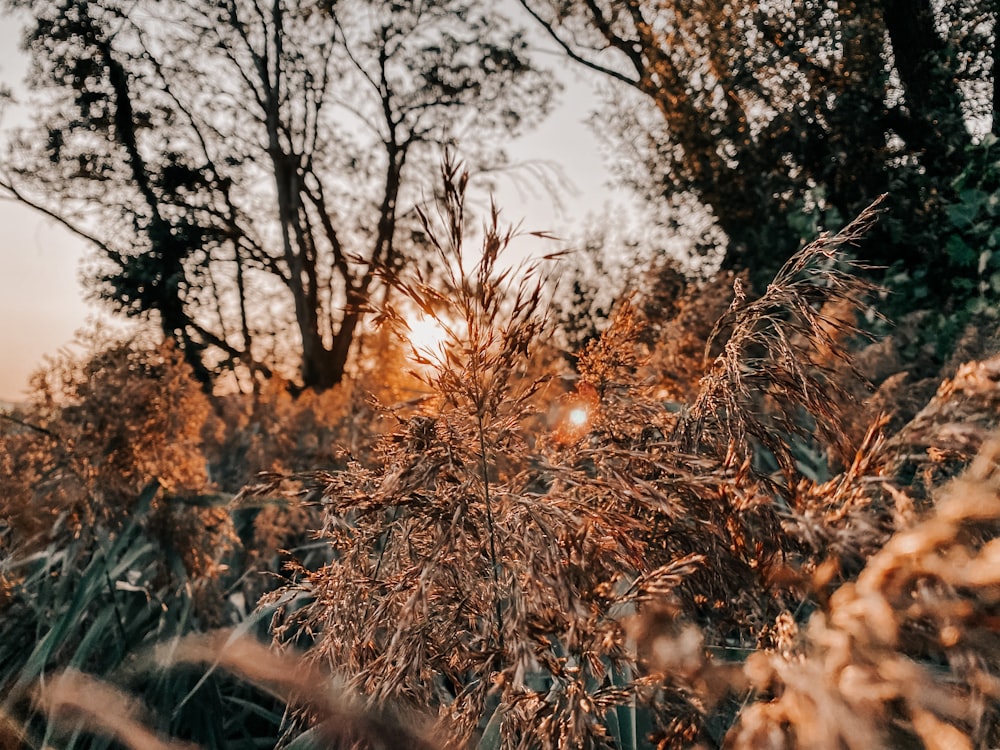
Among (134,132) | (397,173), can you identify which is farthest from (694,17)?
(134,132)

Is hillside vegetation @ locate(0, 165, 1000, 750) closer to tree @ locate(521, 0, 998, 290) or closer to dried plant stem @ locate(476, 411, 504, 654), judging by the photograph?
Result: dried plant stem @ locate(476, 411, 504, 654)

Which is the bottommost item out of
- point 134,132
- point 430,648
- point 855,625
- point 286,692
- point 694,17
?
point 286,692

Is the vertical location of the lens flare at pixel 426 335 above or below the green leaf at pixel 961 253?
below

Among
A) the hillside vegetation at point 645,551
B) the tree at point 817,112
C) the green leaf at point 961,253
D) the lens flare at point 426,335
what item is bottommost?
the hillside vegetation at point 645,551

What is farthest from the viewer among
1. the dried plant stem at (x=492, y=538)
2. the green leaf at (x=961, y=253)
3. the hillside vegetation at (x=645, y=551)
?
the green leaf at (x=961, y=253)

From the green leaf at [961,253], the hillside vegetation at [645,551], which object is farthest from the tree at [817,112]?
→ the hillside vegetation at [645,551]

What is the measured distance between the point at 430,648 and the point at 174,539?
6.97ft

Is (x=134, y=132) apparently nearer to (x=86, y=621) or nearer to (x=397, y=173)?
(x=397, y=173)

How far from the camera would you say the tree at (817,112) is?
20.9 ft

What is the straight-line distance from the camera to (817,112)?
23.3 ft

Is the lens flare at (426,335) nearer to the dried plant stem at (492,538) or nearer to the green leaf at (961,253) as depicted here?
the dried plant stem at (492,538)

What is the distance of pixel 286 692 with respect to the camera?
1.86m

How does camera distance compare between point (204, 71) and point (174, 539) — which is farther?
point (204, 71)

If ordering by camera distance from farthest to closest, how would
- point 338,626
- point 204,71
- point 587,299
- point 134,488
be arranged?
point 204,71, point 587,299, point 134,488, point 338,626
